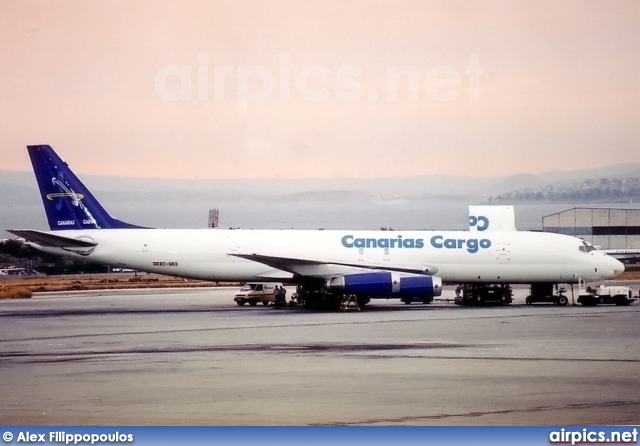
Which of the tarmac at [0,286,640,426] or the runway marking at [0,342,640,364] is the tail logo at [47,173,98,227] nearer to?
the tarmac at [0,286,640,426]

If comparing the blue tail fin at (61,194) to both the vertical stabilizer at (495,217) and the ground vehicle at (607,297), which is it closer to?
the vertical stabilizer at (495,217)

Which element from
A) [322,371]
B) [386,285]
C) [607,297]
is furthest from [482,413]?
[607,297]

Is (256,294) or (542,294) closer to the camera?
(542,294)

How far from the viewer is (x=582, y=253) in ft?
147

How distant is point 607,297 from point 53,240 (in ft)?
81.6

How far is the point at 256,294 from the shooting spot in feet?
163

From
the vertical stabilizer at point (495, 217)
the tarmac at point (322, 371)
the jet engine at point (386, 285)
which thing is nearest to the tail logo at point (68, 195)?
the tarmac at point (322, 371)

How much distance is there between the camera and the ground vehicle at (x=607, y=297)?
43875 millimetres

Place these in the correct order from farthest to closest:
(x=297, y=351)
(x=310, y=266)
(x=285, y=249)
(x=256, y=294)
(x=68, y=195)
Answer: (x=256, y=294)
(x=68, y=195)
(x=285, y=249)
(x=310, y=266)
(x=297, y=351)

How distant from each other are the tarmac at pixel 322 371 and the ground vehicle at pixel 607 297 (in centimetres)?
A: 840

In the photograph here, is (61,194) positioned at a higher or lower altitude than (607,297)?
higher

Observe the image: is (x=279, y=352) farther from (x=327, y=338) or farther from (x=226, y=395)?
(x=226, y=395)

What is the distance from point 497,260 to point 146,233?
52.1ft

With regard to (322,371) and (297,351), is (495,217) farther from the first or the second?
(322,371)
